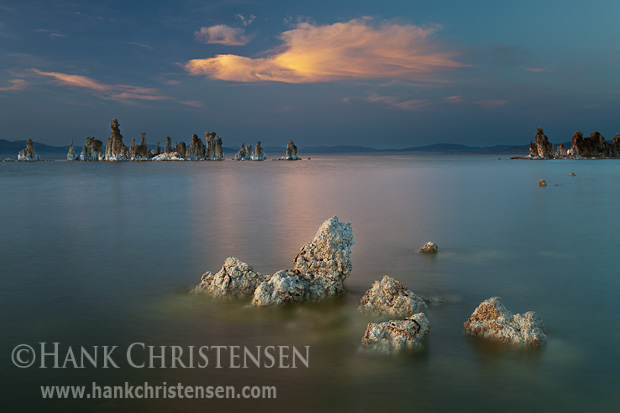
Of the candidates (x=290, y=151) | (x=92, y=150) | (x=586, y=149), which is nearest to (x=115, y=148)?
(x=92, y=150)

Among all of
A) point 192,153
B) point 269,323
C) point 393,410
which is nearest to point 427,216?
point 269,323

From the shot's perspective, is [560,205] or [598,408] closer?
[598,408]

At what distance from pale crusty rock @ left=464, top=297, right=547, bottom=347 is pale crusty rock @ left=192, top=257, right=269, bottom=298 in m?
4.18

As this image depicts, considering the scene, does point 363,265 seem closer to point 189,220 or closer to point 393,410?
point 393,410

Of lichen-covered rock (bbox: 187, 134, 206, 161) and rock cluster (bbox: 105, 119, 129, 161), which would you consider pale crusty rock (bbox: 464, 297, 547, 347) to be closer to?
rock cluster (bbox: 105, 119, 129, 161)

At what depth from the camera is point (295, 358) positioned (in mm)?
6727

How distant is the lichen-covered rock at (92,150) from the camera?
146 m

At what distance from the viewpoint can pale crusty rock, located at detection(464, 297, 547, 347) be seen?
704cm

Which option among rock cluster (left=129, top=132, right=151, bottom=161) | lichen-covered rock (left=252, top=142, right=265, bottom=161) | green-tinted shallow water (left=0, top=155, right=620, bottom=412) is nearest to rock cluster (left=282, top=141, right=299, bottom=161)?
lichen-covered rock (left=252, top=142, right=265, bottom=161)

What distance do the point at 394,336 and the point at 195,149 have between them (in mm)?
162898

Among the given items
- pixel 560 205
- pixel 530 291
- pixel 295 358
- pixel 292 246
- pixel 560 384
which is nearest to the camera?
pixel 560 384

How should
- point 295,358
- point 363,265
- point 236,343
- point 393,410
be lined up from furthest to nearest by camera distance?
point 363,265 < point 236,343 < point 295,358 < point 393,410

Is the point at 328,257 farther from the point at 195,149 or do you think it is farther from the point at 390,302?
the point at 195,149

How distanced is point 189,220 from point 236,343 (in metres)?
14.8
